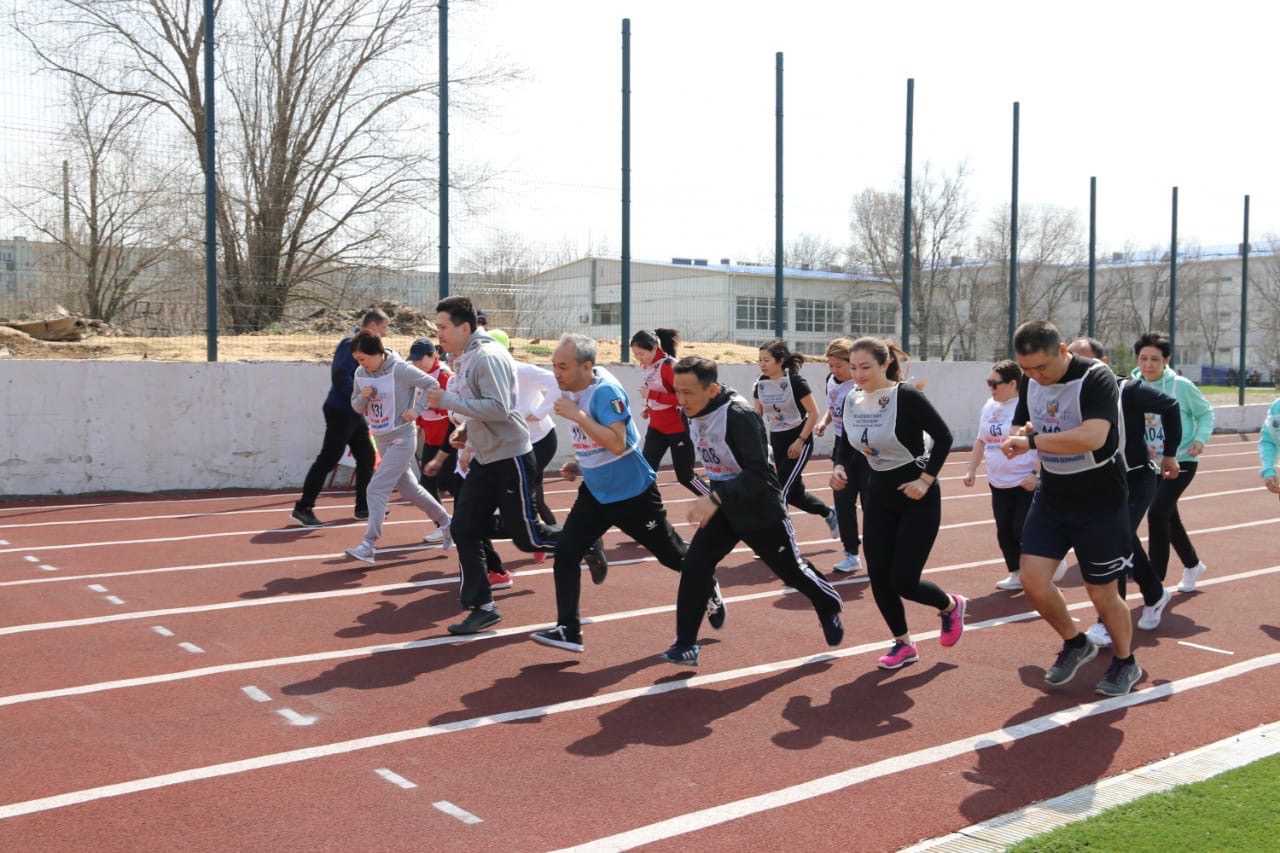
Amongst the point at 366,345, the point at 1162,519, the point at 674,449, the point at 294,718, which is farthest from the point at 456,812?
the point at 674,449

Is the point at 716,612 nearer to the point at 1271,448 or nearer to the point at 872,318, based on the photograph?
the point at 1271,448

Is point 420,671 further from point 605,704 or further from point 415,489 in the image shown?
point 415,489

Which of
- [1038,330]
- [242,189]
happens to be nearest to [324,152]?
[242,189]

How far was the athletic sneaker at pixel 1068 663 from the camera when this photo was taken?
598 centimetres

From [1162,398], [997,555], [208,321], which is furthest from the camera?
[208,321]

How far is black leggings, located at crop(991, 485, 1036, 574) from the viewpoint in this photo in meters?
8.41

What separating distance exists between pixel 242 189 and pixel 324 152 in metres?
2.63

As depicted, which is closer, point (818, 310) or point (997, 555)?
point (997, 555)

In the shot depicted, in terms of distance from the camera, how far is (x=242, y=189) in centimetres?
1591

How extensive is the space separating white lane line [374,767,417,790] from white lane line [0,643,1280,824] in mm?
301

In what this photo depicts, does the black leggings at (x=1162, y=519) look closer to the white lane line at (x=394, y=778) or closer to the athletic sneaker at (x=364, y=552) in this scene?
the white lane line at (x=394, y=778)

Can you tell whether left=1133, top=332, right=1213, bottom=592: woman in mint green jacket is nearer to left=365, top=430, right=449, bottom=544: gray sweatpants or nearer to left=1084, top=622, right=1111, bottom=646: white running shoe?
left=1084, top=622, right=1111, bottom=646: white running shoe

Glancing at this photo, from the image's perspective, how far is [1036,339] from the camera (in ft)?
17.8

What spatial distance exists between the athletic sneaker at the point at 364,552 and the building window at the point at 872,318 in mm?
15103
